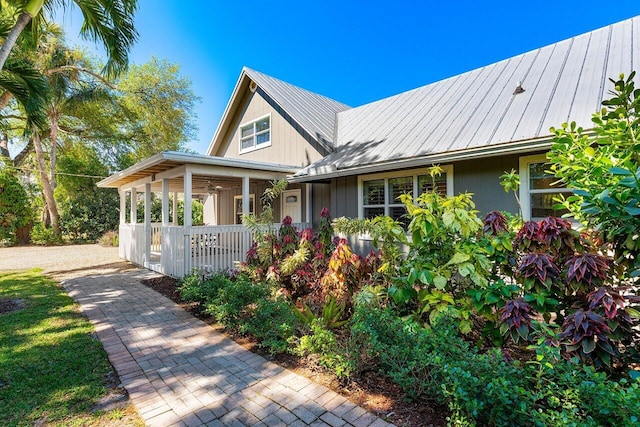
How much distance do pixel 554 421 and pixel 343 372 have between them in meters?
1.64

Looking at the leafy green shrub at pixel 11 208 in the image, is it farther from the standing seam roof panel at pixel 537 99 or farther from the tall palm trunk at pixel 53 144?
the standing seam roof panel at pixel 537 99

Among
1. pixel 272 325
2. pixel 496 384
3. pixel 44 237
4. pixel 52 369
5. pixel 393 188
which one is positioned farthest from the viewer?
pixel 44 237

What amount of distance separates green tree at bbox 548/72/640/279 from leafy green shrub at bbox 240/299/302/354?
10.9 feet

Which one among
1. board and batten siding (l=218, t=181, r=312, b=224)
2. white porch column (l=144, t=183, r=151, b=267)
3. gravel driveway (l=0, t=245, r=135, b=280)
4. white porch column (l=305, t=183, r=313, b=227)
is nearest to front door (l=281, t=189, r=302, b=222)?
board and batten siding (l=218, t=181, r=312, b=224)

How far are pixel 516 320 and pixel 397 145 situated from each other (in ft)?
18.2

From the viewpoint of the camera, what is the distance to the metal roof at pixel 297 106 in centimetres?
1016

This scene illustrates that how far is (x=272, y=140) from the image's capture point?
1170 cm

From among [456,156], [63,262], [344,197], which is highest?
[456,156]

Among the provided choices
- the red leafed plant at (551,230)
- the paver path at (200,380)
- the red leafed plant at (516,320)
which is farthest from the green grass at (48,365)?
the red leafed plant at (551,230)

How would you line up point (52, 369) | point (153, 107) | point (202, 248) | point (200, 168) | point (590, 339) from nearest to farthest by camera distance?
point (590, 339), point (52, 369), point (202, 248), point (200, 168), point (153, 107)

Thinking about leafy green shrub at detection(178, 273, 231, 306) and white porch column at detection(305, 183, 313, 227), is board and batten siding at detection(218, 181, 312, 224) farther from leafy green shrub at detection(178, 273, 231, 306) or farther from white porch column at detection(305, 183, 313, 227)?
leafy green shrub at detection(178, 273, 231, 306)

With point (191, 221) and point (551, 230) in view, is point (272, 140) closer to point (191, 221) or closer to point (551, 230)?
point (191, 221)

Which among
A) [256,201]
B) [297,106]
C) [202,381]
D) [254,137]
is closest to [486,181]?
[202,381]

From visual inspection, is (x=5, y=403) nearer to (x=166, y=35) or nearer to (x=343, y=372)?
(x=343, y=372)
